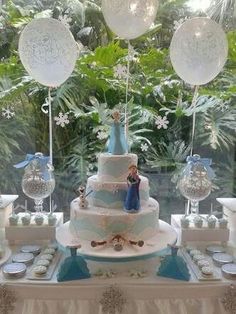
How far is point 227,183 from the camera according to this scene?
7.43ft

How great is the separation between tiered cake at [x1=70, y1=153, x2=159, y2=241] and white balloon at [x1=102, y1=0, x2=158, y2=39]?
542 millimetres

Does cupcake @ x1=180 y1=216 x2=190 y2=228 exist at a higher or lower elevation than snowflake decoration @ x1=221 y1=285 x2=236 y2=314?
higher

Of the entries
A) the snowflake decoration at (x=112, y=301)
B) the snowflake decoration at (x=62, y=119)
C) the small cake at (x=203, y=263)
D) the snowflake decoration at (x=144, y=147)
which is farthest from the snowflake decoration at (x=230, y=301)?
the snowflake decoration at (x=62, y=119)

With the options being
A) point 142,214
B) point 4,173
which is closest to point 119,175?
point 142,214

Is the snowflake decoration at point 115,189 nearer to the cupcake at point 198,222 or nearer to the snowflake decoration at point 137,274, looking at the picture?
the snowflake decoration at point 137,274

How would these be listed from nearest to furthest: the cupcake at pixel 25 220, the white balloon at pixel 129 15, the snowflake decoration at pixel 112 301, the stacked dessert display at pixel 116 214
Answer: the snowflake decoration at pixel 112 301, the stacked dessert display at pixel 116 214, the white balloon at pixel 129 15, the cupcake at pixel 25 220

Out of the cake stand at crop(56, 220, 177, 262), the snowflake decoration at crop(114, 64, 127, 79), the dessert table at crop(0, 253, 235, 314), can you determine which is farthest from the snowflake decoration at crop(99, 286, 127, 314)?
the snowflake decoration at crop(114, 64, 127, 79)

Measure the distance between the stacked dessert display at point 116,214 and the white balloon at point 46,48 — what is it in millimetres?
353

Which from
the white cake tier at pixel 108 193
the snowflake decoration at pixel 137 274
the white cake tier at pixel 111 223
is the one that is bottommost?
the snowflake decoration at pixel 137 274

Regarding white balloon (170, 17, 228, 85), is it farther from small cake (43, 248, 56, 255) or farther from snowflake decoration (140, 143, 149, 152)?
small cake (43, 248, 56, 255)

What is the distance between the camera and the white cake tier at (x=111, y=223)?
Result: 4.60 ft

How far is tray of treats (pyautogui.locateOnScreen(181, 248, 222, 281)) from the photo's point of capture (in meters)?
1.35

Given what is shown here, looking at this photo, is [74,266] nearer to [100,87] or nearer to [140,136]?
[140,136]

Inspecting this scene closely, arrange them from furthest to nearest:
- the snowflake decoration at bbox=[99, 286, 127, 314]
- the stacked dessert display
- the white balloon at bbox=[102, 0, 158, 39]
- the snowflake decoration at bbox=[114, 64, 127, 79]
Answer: the snowflake decoration at bbox=[114, 64, 127, 79] → the white balloon at bbox=[102, 0, 158, 39] → the stacked dessert display → the snowflake decoration at bbox=[99, 286, 127, 314]
